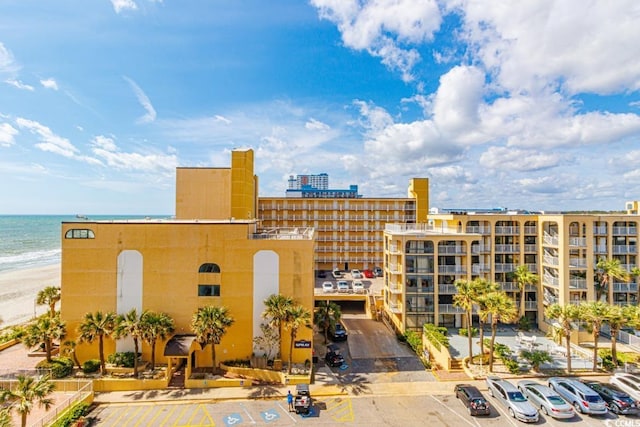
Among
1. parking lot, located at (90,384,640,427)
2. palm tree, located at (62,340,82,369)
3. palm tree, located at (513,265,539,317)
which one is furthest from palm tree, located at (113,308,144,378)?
palm tree, located at (513,265,539,317)

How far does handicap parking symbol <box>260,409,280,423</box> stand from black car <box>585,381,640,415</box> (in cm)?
2132

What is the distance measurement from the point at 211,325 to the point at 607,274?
1558 inches

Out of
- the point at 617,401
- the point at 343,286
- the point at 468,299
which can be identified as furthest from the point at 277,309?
the point at 343,286

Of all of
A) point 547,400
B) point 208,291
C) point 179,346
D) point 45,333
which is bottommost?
point 547,400

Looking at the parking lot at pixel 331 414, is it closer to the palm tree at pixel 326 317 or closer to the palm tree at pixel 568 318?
the palm tree at pixel 568 318

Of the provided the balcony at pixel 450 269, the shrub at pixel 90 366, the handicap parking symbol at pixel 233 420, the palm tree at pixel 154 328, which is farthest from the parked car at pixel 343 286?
the shrub at pixel 90 366

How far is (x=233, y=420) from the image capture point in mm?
20812

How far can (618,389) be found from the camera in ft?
77.0

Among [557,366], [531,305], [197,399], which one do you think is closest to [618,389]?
[557,366]

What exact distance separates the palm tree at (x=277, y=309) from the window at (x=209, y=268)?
520cm

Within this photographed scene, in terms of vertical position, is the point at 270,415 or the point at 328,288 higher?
the point at 328,288

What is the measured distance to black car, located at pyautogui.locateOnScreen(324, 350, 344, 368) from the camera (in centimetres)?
2878

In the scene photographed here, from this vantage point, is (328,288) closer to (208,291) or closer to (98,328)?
(208,291)

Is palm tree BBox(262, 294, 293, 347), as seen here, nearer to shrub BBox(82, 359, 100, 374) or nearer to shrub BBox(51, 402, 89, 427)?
A: shrub BBox(51, 402, 89, 427)
